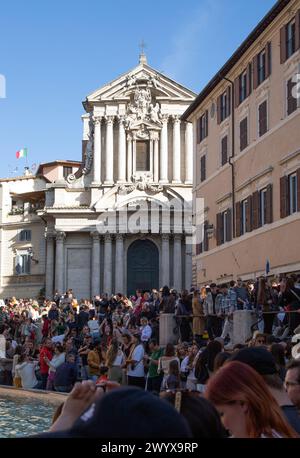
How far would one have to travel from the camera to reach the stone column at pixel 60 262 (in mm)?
55312

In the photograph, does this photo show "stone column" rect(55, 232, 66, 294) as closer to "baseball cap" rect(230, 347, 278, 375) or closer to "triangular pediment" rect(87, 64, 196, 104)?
"triangular pediment" rect(87, 64, 196, 104)

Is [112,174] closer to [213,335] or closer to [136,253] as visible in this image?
[136,253]

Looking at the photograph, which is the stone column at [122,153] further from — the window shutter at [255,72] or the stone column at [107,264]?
the window shutter at [255,72]

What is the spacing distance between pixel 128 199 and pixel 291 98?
2858cm

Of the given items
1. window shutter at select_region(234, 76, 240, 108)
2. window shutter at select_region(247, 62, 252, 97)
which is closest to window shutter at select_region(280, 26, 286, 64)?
window shutter at select_region(247, 62, 252, 97)

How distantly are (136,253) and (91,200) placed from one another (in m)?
4.59

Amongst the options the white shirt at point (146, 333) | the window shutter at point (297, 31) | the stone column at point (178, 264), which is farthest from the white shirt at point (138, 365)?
the stone column at point (178, 264)

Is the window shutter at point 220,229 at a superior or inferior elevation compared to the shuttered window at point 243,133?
inferior

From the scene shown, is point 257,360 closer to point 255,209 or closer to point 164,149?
point 255,209

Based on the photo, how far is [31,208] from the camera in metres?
62.7

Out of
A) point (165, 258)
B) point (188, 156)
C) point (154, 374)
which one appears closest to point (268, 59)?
point (154, 374)

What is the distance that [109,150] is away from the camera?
56.3 m

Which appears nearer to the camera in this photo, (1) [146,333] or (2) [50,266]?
(1) [146,333]

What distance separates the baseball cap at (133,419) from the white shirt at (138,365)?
16.6m
